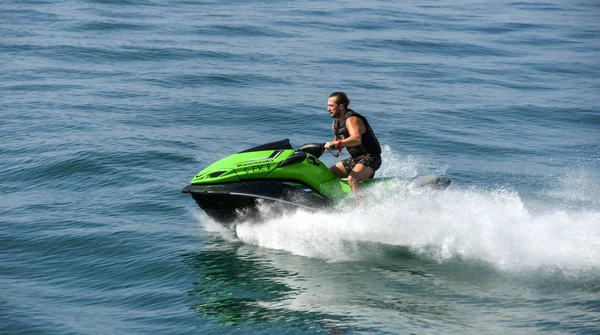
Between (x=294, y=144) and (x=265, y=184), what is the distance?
6721 mm

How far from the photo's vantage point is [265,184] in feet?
29.8

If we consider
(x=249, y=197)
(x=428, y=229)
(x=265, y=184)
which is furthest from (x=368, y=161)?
(x=249, y=197)

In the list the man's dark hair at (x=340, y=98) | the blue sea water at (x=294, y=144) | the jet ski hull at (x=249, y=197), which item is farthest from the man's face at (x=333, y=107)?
the blue sea water at (x=294, y=144)

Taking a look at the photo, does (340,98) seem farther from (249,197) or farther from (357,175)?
(249,197)

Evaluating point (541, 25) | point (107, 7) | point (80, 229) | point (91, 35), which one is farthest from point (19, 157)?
point (541, 25)

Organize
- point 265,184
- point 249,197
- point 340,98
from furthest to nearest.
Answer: point 340,98 < point 265,184 < point 249,197

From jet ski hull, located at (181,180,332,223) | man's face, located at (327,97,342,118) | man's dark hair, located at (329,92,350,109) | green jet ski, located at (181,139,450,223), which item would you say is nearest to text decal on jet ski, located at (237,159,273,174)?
green jet ski, located at (181,139,450,223)

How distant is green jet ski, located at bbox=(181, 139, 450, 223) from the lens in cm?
897

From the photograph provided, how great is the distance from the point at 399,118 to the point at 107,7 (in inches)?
625

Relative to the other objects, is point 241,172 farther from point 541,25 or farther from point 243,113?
point 541,25

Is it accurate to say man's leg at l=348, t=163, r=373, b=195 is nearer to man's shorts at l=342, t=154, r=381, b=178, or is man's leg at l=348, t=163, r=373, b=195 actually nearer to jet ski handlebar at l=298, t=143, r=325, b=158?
man's shorts at l=342, t=154, r=381, b=178

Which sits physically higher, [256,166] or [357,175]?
[256,166]

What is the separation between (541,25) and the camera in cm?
3194

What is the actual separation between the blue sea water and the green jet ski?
247 millimetres
